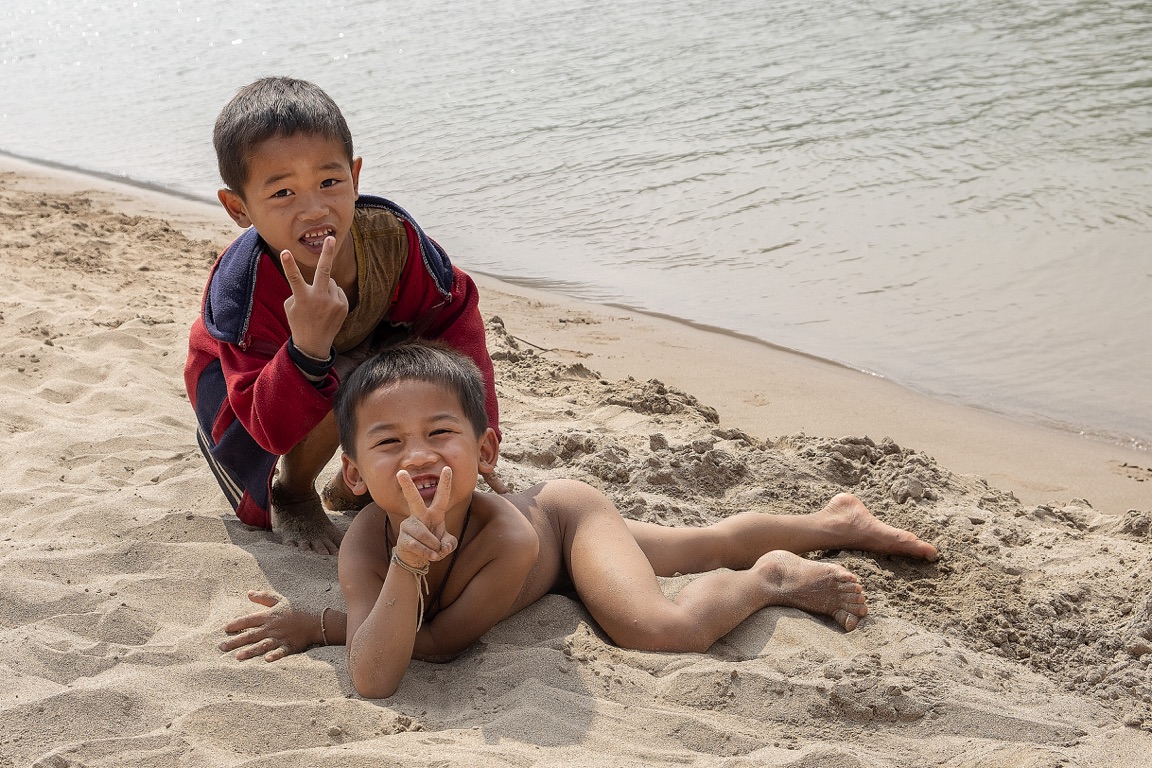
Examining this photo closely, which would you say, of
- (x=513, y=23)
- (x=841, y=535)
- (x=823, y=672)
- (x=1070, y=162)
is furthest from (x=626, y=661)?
(x=513, y=23)

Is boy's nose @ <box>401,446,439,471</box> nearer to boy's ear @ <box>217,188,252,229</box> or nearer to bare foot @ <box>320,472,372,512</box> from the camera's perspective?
boy's ear @ <box>217,188,252,229</box>

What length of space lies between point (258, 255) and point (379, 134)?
621 cm

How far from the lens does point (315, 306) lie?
94.5 inches

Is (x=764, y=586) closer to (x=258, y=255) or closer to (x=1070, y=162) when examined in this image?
(x=258, y=255)

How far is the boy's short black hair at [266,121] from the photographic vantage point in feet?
8.43

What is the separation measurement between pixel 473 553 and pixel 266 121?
1.14 meters

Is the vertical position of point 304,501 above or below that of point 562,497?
below

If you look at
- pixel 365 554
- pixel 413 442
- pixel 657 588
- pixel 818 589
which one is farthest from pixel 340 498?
pixel 818 589

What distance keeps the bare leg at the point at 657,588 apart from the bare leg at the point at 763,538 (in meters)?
0.12

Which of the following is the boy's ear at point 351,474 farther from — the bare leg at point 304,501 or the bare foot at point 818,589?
the bare foot at point 818,589

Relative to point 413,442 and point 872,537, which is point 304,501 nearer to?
point 413,442

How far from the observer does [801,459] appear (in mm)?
3447

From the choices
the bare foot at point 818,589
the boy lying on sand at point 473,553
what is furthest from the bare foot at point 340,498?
the bare foot at point 818,589

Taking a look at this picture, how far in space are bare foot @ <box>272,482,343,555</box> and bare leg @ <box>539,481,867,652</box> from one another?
0.68 meters
